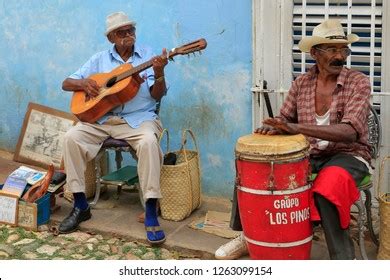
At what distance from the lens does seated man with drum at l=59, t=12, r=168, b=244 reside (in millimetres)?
4727

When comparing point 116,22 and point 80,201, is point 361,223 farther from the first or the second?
point 116,22

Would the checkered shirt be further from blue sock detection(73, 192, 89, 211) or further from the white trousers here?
blue sock detection(73, 192, 89, 211)

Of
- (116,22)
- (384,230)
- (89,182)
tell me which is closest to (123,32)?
(116,22)

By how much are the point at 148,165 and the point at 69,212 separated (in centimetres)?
93

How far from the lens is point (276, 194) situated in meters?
3.82

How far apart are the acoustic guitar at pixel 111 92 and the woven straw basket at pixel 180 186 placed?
54cm

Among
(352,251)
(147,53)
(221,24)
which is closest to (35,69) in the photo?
(147,53)

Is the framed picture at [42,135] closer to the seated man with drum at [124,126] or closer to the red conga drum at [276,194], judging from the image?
the seated man with drum at [124,126]

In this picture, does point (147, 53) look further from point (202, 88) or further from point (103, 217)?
point (103, 217)

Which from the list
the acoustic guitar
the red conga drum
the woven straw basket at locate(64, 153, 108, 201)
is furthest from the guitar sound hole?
the red conga drum

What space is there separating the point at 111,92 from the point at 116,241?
104 centimetres

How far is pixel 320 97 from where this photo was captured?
4.25m

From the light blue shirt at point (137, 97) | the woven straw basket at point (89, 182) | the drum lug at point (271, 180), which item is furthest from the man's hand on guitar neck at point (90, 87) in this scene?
the drum lug at point (271, 180)

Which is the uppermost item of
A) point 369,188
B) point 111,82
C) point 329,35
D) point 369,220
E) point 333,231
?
point 329,35
